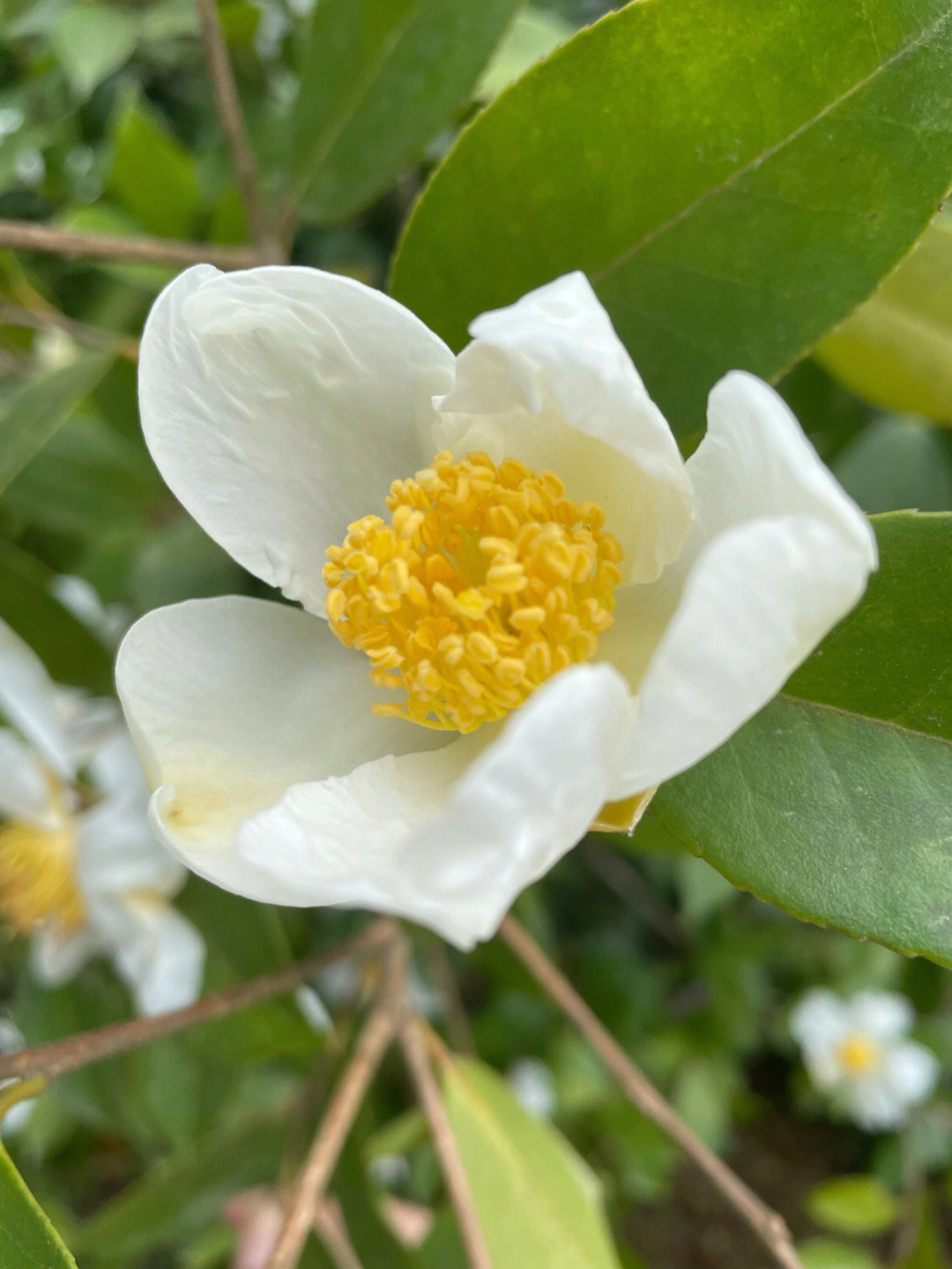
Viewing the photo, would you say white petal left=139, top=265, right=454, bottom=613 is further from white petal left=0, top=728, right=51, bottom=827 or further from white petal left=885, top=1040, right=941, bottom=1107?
white petal left=885, top=1040, right=941, bottom=1107

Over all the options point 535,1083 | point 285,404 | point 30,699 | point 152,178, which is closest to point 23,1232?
point 285,404

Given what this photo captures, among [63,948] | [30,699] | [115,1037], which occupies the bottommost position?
[63,948]

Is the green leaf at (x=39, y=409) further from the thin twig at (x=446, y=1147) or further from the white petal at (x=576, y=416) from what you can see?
the thin twig at (x=446, y=1147)

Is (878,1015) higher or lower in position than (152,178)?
lower

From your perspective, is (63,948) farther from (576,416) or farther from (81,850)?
(576,416)

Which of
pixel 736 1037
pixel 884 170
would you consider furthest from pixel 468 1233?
pixel 736 1037

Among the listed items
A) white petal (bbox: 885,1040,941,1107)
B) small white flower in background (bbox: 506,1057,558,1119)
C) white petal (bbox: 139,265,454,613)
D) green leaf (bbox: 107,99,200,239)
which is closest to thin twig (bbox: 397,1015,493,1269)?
white petal (bbox: 139,265,454,613)

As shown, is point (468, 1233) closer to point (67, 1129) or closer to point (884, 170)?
point (884, 170)

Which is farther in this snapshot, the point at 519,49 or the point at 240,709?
the point at 519,49
